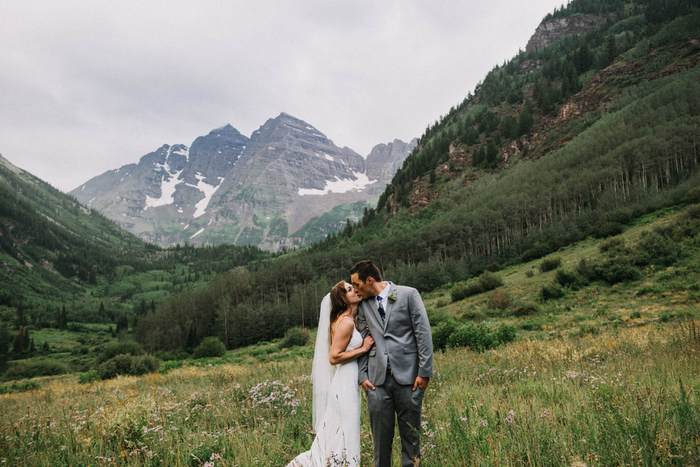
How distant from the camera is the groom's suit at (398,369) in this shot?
141 inches

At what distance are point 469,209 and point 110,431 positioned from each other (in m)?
78.1

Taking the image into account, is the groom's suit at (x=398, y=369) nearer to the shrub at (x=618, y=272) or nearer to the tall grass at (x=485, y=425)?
the tall grass at (x=485, y=425)

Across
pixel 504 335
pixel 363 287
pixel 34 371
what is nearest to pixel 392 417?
pixel 363 287

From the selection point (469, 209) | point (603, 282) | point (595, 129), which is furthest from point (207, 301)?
point (595, 129)

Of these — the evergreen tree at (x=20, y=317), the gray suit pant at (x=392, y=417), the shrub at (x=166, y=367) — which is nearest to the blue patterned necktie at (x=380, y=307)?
the gray suit pant at (x=392, y=417)

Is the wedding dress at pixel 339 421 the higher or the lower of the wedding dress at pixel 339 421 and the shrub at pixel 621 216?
the lower

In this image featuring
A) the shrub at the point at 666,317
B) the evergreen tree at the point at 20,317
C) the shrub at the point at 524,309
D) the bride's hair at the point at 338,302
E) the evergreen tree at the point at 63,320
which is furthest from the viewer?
the evergreen tree at the point at 63,320

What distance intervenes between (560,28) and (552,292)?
704 ft

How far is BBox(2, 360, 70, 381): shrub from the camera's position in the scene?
43609 millimetres

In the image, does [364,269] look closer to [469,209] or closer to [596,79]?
[469,209]

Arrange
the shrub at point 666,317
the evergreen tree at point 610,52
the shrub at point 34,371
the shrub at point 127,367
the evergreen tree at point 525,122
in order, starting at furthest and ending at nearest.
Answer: the evergreen tree at point 525,122, the evergreen tree at point 610,52, the shrub at point 34,371, the shrub at point 127,367, the shrub at point 666,317

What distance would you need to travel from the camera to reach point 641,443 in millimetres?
2428

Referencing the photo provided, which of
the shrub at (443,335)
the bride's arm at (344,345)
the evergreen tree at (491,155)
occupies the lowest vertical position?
the shrub at (443,335)

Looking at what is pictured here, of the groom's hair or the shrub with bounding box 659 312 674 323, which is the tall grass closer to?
the groom's hair
